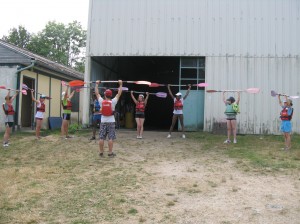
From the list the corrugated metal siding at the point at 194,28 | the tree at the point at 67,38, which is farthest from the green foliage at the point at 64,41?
the corrugated metal siding at the point at 194,28

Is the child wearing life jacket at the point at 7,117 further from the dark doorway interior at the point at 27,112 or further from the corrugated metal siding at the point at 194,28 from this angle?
the dark doorway interior at the point at 27,112

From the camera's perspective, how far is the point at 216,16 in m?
14.7

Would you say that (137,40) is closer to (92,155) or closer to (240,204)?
(92,155)

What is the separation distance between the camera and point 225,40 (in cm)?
1462

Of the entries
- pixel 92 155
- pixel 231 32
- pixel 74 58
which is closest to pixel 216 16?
pixel 231 32

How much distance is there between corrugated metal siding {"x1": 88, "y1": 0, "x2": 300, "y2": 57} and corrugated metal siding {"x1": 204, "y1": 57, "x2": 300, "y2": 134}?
1.36 feet

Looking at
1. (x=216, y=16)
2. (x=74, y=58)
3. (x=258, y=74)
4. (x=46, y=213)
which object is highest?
(x=74, y=58)

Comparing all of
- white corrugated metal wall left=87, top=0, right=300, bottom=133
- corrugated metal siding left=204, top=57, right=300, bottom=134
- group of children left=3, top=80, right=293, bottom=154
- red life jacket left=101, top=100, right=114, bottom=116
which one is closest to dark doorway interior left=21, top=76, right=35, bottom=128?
white corrugated metal wall left=87, top=0, right=300, bottom=133

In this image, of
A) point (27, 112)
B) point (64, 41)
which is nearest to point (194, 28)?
Result: point (27, 112)

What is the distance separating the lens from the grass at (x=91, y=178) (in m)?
4.91

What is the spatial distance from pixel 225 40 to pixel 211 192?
9998mm

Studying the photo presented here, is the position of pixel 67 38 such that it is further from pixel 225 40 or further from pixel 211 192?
pixel 211 192

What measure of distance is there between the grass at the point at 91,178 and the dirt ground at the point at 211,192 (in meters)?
0.04

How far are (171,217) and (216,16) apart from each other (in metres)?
11.5
